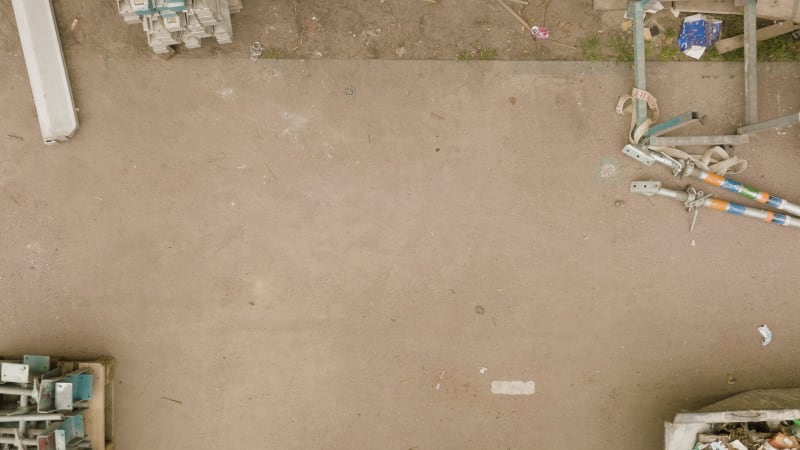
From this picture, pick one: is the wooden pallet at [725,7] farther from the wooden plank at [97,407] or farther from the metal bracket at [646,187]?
the wooden plank at [97,407]

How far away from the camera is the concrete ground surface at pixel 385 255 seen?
13.8 feet

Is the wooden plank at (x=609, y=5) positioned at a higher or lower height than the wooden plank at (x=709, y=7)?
higher

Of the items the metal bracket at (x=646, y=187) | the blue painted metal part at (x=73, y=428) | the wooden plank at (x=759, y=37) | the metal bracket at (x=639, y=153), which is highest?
the wooden plank at (x=759, y=37)

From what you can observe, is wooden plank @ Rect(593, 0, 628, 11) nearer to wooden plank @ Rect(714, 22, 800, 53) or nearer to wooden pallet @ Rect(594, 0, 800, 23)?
wooden pallet @ Rect(594, 0, 800, 23)

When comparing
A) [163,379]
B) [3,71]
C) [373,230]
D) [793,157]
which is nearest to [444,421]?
[373,230]

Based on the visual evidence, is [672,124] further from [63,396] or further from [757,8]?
[63,396]

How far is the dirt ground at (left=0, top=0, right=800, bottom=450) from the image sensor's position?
421cm

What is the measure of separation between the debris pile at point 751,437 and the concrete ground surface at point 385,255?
390 mm

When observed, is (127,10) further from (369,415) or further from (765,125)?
(765,125)

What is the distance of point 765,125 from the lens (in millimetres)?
3881

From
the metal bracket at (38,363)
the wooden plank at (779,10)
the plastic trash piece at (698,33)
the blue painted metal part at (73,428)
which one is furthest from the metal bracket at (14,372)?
the wooden plank at (779,10)

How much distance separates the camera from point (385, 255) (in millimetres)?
4277

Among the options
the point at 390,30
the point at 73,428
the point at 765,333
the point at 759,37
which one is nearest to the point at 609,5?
the point at 759,37

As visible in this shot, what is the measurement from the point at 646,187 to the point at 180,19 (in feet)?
13.3
